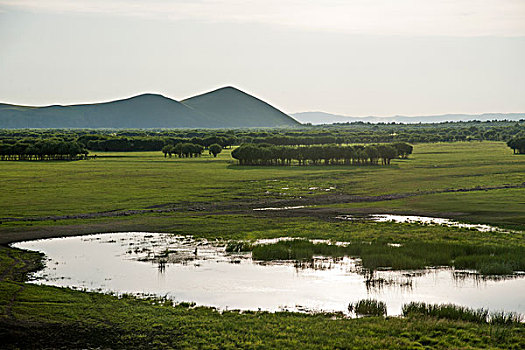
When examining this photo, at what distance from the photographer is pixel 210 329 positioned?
74.7ft

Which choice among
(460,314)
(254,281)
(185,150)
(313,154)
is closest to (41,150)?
(185,150)

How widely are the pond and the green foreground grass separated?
2.52 metres

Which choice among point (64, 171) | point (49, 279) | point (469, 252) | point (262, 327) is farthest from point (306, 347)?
point (64, 171)

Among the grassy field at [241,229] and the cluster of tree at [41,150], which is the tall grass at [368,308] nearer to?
the grassy field at [241,229]

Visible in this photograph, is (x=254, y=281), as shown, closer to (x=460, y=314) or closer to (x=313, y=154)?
(x=460, y=314)

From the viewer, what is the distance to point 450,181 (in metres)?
86.6

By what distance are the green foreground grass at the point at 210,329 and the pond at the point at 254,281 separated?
2519 millimetres

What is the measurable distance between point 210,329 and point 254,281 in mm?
9161

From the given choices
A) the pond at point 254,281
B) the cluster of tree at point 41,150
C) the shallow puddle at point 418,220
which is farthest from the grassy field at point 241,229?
the cluster of tree at point 41,150

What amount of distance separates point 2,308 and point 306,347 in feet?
44.9

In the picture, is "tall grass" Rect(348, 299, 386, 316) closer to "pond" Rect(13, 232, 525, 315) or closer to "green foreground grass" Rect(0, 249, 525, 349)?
"pond" Rect(13, 232, 525, 315)

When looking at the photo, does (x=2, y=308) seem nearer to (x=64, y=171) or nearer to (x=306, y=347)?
(x=306, y=347)

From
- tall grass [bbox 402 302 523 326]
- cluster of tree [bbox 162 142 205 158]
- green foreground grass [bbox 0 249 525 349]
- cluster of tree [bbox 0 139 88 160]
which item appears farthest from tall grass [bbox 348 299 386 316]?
cluster of tree [bbox 162 142 205 158]

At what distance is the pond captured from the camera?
28.0 metres
